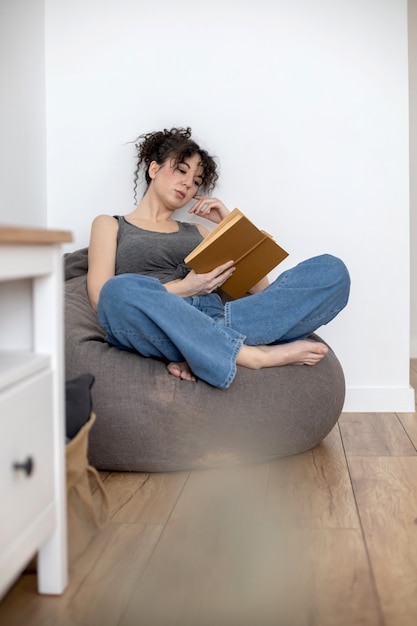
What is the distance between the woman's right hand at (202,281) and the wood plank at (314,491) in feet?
1.84

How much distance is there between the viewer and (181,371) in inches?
81.6

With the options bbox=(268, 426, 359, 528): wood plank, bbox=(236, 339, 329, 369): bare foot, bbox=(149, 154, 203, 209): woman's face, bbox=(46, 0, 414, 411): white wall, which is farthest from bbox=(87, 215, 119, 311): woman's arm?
bbox=(268, 426, 359, 528): wood plank

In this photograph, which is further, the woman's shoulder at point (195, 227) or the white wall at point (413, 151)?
the white wall at point (413, 151)

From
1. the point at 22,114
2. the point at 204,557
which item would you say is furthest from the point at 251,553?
the point at 22,114

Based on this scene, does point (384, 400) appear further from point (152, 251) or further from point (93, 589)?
point (93, 589)

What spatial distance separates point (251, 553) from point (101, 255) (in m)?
1.25

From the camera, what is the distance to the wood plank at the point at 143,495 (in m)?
1.67

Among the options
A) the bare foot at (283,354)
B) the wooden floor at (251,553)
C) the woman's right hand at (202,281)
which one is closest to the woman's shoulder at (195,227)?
the woman's right hand at (202,281)

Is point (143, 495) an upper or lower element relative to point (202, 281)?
lower

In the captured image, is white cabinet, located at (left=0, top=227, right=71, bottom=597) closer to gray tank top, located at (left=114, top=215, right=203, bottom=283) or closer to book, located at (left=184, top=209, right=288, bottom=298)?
book, located at (left=184, top=209, right=288, bottom=298)

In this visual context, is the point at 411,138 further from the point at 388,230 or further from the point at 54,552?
the point at 54,552

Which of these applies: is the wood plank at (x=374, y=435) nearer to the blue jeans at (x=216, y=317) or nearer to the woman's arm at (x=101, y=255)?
the blue jeans at (x=216, y=317)

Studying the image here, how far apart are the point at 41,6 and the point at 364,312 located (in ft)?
5.32

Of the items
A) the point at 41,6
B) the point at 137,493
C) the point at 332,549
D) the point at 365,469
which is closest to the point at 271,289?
the point at 365,469
